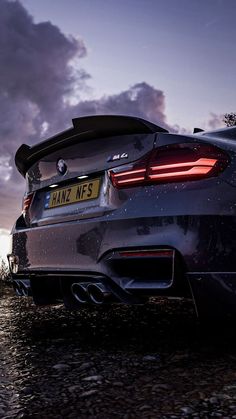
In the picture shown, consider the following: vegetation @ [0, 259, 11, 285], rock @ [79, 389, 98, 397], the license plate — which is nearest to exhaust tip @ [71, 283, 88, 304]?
the license plate

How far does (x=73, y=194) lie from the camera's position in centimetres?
326

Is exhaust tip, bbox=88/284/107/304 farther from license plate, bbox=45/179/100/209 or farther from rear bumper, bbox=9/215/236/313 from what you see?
license plate, bbox=45/179/100/209

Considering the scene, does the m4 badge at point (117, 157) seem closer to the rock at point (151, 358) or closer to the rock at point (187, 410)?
the rock at point (151, 358)

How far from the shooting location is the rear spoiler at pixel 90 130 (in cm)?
291

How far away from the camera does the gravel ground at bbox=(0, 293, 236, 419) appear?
205 centimetres

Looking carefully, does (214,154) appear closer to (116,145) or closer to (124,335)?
(116,145)

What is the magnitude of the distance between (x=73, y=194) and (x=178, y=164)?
864 mm

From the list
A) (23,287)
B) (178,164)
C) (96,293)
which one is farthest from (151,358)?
(23,287)

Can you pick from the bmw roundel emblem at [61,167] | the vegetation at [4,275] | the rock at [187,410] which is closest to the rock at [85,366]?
the rock at [187,410]

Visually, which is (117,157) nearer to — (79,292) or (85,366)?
(79,292)

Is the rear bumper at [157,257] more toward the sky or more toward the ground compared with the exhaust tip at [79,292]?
more toward the sky

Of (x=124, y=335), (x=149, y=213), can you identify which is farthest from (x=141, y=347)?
(x=149, y=213)

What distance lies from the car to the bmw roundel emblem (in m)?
0.01

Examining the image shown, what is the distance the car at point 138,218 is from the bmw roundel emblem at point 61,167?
0.01m
